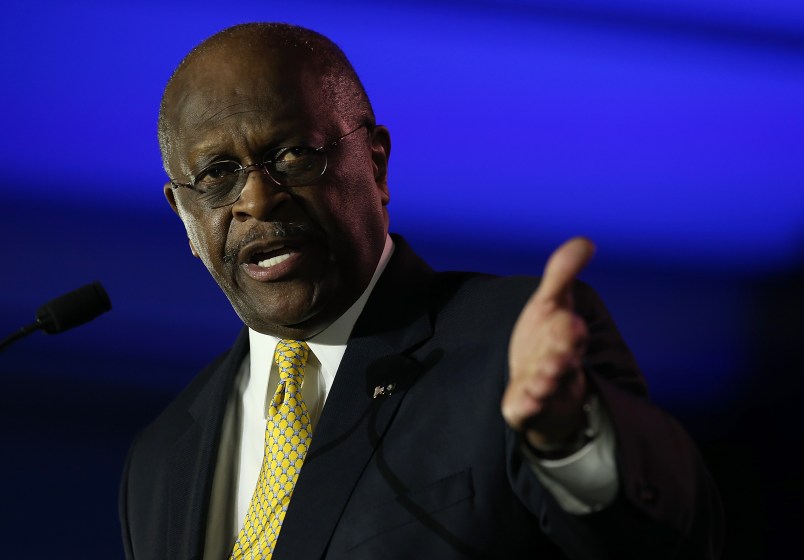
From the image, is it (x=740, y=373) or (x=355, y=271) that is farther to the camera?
(x=740, y=373)

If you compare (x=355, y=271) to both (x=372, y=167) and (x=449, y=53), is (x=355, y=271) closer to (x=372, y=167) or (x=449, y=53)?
(x=372, y=167)

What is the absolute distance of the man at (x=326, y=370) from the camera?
1.40 meters

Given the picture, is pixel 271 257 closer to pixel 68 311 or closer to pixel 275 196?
pixel 275 196

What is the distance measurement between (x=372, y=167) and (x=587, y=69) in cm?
55

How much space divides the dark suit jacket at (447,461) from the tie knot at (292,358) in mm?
97

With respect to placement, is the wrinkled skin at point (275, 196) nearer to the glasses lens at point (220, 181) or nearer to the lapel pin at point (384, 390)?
the glasses lens at point (220, 181)

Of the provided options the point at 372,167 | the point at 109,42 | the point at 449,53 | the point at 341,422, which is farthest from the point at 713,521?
the point at 109,42

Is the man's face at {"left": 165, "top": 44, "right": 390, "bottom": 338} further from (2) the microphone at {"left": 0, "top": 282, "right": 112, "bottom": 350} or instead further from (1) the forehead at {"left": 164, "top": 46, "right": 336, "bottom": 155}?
(2) the microphone at {"left": 0, "top": 282, "right": 112, "bottom": 350}

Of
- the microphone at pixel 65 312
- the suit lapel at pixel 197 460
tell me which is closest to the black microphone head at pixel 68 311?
the microphone at pixel 65 312

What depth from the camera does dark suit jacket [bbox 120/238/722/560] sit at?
1.18m

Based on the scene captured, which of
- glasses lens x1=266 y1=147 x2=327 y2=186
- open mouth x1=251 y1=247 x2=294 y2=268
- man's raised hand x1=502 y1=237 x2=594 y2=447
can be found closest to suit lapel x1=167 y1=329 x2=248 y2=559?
open mouth x1=251 y1=247 x2=294 y2=268

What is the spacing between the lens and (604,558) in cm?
120

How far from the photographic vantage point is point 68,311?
1505 millimetres

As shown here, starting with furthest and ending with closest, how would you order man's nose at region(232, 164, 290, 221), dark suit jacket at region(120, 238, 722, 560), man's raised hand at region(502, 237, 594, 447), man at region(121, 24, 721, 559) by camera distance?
1. man's nose at region(232, 164, 290, 221)
2. man at region(121, 24, 721, 559)
3. dark suit jacket at region(120, 238, 722, 560)
4. man's raised hand at region(502, 237, 594, 447)
